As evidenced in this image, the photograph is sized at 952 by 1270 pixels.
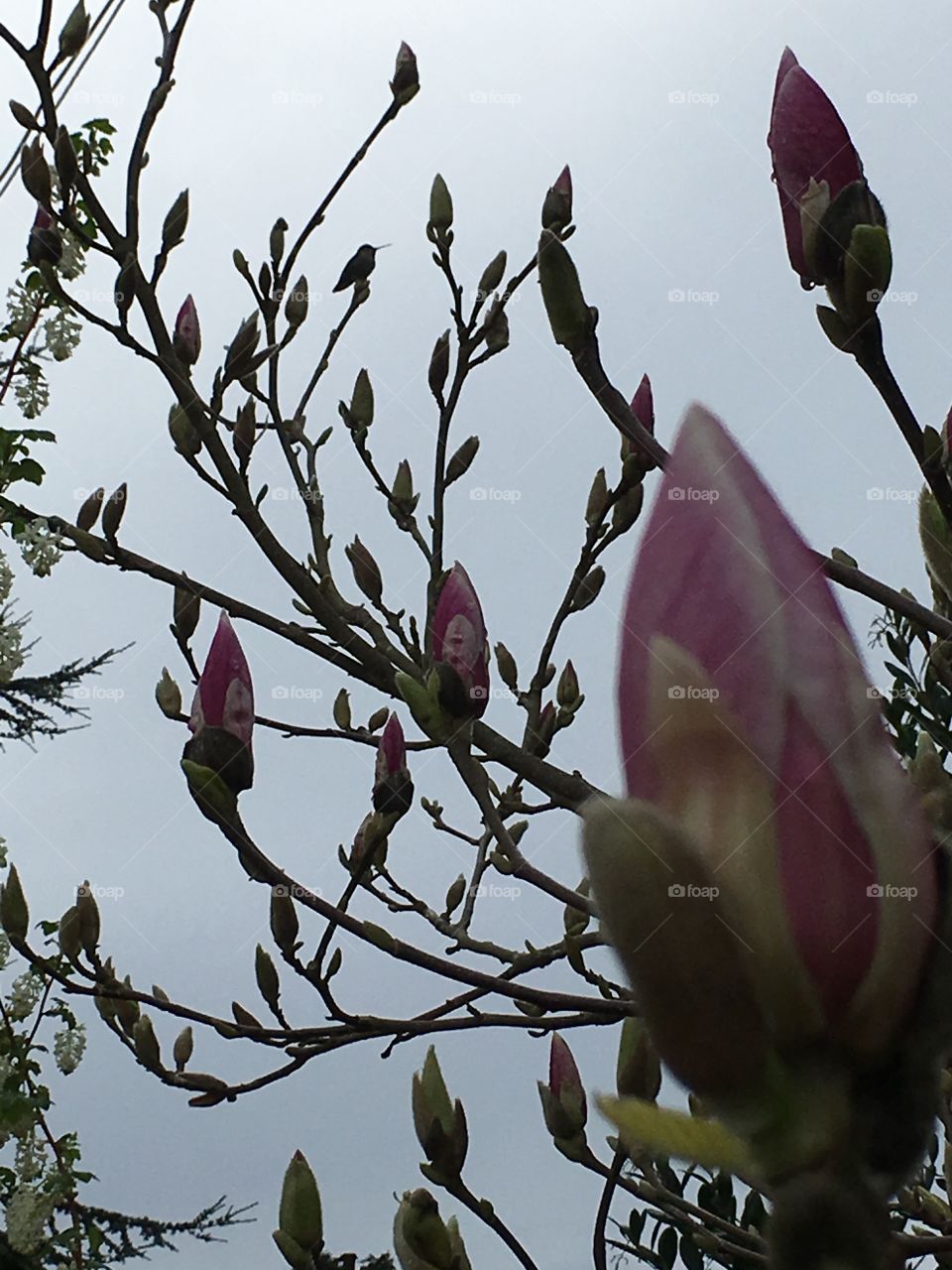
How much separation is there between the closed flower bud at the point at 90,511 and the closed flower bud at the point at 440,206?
59 centimetres

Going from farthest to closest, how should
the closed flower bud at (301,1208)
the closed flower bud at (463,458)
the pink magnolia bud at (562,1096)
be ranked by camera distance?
the closed flower bud at (463,458), the pink magnolia bud at (562,1096), the closed flower bud at (301,1208)

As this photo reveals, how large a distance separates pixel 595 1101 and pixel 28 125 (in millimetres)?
1371

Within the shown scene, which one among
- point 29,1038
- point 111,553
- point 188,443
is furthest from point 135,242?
point 29,1038

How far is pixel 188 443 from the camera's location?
1.45 m

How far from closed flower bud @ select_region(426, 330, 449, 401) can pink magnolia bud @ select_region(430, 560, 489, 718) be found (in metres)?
0.77

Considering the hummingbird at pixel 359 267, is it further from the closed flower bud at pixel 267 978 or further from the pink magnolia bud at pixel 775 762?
the pink magnolia bud at pixel 775 762

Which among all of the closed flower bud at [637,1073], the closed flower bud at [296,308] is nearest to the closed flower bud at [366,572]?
the closed flower bud at [296,308]

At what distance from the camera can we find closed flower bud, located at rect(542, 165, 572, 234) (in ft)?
4.46

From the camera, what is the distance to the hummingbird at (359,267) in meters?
1.65

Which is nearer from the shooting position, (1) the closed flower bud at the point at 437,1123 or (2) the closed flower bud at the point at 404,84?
(1) the closed flower bud at the point at 437,1123

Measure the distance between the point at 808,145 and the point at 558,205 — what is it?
79cm

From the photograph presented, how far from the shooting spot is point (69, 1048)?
122 inches

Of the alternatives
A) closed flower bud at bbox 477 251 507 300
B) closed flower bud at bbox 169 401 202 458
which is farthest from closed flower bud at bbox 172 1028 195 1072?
closed flower bud at bbox 477 251 507 300

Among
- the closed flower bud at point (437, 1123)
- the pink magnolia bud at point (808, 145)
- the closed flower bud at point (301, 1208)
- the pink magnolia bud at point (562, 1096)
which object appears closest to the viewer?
the pink magnolia bud at point (808, 145)
